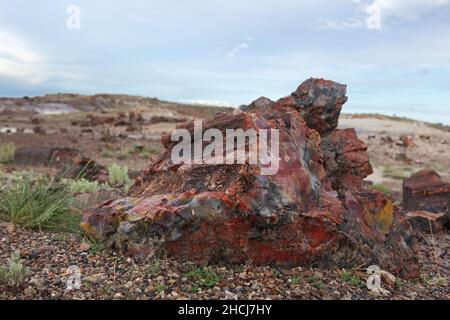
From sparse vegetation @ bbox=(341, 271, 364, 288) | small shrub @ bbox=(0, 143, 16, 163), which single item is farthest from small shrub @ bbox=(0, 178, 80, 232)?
small shrub @ bbox=(0, 143, 16, 163)

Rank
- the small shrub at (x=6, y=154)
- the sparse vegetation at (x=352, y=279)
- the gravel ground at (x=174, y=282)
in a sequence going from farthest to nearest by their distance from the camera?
the small shrub at (x=6, y=154), the sparse vegetation at (x=352, y=279), the gravel ground at (x=174, y=282)

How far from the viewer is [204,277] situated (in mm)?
3803

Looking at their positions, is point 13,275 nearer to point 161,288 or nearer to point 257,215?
point 161,288

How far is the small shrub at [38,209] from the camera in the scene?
5426 mm

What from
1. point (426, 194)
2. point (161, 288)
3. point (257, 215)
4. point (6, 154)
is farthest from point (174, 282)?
point (6, 154)

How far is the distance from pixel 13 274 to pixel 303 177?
226 centimetres

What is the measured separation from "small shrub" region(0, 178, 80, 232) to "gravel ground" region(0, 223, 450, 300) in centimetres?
99

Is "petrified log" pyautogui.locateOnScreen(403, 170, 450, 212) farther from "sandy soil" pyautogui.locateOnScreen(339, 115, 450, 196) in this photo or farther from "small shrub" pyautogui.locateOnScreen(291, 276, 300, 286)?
"small shrub" pyautogui.locateOnScreen(291, 276, 300, 286)

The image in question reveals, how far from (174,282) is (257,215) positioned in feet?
2.51

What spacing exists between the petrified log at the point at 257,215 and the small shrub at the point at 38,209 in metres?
1.07

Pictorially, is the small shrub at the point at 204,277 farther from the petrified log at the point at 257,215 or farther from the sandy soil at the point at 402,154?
the sandy soil at the point at 402,154

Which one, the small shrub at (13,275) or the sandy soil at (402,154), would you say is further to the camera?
the sandy soil at (402,154)

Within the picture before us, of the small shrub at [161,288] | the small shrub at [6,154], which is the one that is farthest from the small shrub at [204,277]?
the small shrub at [6,154]
